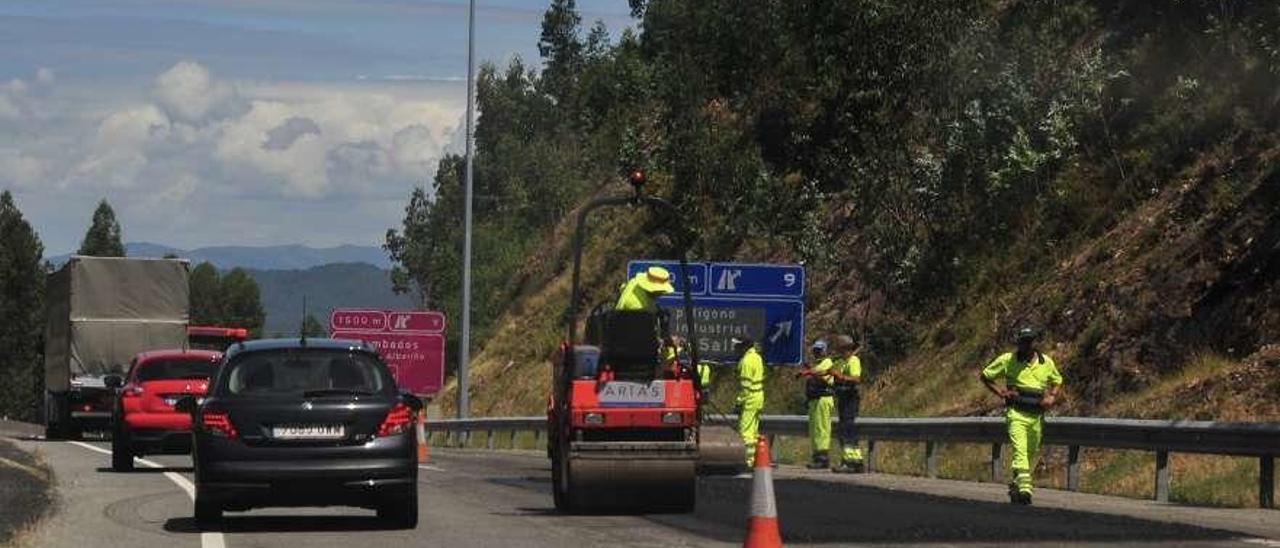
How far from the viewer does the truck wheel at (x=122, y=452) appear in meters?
26.4

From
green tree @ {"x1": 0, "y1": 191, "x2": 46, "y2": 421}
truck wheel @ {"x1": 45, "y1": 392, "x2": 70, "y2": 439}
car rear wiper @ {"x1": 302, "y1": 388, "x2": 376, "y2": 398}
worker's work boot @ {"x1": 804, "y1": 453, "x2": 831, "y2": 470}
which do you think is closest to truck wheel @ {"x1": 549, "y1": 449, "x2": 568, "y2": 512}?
car rear wiper @ {"x1": 302, "y1": 388, "x2": 376, "y2": 398}

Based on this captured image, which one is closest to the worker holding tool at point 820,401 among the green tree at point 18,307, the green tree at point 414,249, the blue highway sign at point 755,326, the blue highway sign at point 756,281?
the blue highway sign at point 755,326

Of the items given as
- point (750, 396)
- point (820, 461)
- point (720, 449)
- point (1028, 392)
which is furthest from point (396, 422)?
point (820, 461)

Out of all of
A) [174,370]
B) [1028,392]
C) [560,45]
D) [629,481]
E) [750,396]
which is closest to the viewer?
[629,481]

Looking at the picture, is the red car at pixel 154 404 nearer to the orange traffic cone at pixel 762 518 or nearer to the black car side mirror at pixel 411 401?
the black car side mirror at pixel 411 401

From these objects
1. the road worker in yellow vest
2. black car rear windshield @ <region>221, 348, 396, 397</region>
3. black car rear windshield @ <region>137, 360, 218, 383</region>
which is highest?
the road worker in yellow vest

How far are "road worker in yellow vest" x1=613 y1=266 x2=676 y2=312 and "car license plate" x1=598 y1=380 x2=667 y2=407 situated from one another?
24.5 inches

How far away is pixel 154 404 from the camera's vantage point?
89.6 feet

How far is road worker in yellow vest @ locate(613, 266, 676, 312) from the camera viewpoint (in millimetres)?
18281

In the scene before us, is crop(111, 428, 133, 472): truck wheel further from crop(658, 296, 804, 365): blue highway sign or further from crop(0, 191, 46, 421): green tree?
crop(0, 191, 46, 421): green tree

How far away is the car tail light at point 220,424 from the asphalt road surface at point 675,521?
0.72 m

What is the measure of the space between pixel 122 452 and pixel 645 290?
1022cm

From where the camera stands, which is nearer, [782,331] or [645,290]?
[645,290]

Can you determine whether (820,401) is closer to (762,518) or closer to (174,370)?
(174,370)
